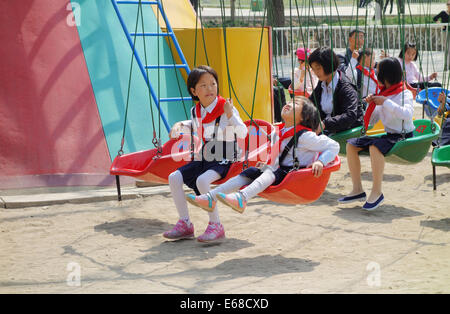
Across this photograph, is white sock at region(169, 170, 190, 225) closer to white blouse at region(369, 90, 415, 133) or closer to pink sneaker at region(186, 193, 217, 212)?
pink sneaker at region(186, 193, 217, 212)

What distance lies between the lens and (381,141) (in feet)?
19.1

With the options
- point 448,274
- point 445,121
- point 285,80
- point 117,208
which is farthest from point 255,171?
point 285,80

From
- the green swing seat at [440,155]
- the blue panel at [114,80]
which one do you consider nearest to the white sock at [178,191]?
the green swing seat at [440,155]

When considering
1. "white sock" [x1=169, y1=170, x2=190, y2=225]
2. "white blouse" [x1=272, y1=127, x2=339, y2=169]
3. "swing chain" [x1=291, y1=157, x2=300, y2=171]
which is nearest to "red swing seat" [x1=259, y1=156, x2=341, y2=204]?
"swing chain" [x1=291, y1=157, x2=300, y2=171]

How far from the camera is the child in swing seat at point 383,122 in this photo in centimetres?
578

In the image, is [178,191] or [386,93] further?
[386,93]

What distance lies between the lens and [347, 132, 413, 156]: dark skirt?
5758 millimetres

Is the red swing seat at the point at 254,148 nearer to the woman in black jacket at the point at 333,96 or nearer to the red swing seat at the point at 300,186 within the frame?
the red swing seat at the point at 300,186

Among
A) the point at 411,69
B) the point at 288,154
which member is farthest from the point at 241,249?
the point at 411,69

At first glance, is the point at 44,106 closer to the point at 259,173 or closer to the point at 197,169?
the point at 197,169

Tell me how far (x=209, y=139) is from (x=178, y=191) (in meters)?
0.45

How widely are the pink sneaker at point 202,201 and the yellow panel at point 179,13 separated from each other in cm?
482

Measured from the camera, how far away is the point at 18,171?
6738 mm
